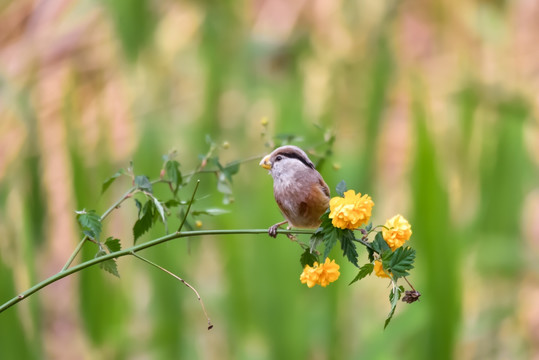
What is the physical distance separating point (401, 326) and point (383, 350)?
2.5 inches

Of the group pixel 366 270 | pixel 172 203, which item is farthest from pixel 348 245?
pixel 172 203

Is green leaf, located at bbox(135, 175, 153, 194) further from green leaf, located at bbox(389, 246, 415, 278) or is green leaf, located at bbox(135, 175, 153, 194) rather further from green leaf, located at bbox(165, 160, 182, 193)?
green leaf, located at bbox(389, 246, 415, 278)

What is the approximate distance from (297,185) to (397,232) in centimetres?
9

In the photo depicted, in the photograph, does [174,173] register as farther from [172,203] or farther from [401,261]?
[401,261]

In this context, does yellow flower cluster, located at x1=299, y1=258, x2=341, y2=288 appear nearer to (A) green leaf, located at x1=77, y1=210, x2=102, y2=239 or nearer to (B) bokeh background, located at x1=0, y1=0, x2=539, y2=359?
(A) green leaf, located at x1=77, y1=210, x2=102, y2=239

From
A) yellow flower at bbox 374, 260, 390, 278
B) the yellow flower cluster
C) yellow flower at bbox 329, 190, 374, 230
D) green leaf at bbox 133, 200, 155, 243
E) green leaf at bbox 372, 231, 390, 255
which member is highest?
green leaf at bbox 133, 200, 155, 243

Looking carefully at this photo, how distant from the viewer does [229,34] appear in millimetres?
1429

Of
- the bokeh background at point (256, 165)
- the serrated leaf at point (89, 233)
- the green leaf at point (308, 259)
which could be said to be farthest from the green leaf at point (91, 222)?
the bokeh background at point (256, 165)

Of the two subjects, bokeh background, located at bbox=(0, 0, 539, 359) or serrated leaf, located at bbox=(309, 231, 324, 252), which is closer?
serrated leaf, located at bbox=(309, 231, 324, 252)

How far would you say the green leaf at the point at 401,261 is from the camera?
0.33 m

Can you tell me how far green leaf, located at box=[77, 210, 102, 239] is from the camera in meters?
0.37

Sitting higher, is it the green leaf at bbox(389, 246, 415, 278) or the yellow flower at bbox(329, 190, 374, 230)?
the yellow flower at bbox(329, 190, 374, 230)

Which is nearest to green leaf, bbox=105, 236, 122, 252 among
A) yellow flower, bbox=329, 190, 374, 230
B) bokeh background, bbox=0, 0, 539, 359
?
yellow flower, bbox=329, 190, 374, 230

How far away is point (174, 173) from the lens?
416 mm
